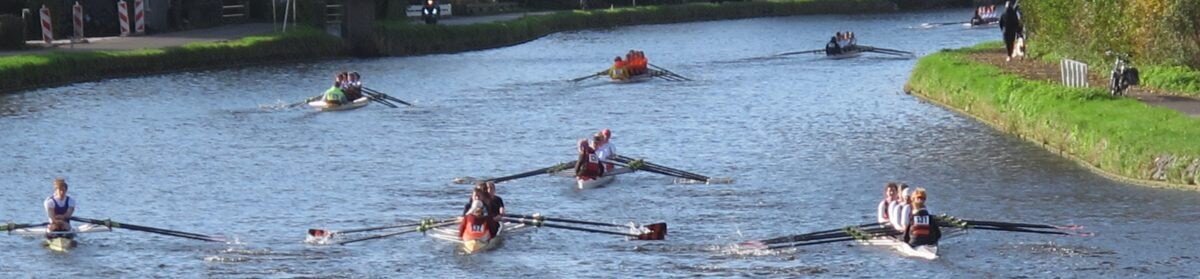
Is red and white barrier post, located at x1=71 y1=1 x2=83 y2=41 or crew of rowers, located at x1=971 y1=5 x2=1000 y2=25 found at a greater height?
red and white barrier post, located at x1=71 y1=1 x2=83 y2=41

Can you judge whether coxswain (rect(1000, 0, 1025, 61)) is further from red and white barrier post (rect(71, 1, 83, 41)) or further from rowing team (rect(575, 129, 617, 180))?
red and white barrier post (rect(71, 1, 83, 41))

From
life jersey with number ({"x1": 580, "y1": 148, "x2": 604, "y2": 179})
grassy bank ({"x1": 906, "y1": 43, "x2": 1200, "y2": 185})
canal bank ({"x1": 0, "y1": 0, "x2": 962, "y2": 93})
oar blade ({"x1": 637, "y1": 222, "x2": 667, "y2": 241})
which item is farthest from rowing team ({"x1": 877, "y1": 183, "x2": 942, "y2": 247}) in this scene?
canal bank ({"x1": 0, "y1": 0, "x2": 962, "y2": 93})

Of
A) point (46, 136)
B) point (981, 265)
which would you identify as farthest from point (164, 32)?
point (981, 265)

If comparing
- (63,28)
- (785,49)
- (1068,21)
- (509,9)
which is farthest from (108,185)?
(509,9)

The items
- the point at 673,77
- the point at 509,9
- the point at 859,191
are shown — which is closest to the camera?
the point at 859,191

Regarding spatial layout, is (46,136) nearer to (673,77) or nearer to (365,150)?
(365,150)

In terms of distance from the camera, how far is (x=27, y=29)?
81.3m

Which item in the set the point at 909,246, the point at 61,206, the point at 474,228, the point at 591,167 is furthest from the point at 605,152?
the point at 61,206

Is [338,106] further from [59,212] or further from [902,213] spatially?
[902,213]

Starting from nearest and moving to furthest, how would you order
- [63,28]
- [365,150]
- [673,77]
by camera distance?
[365,150]
[673,77]
[63,28]

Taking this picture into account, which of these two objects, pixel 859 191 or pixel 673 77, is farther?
pixel 673 77

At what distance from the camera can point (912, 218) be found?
111ft

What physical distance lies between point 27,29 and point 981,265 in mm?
55638

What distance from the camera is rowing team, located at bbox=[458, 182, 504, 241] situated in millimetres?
35750
